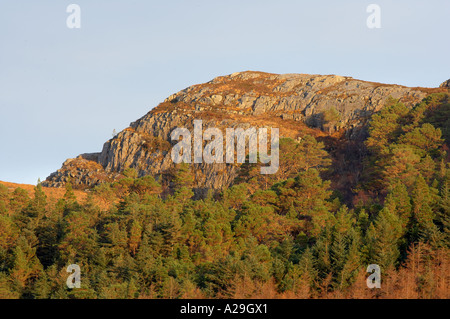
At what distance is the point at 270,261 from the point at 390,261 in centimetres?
996

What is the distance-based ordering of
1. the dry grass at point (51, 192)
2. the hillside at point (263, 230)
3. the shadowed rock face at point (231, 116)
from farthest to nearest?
1. the shadowed rock face at point (231, 116)
2. the dry grass at point (51, 192)
3. the hillside at point (263, 230)

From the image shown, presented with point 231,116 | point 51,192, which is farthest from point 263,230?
point 231,116

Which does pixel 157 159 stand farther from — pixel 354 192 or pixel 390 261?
pixel 390 261

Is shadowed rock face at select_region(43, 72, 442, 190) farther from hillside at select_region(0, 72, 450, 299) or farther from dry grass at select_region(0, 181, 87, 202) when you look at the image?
dry grass at select_region(0, 181, 87, 202)

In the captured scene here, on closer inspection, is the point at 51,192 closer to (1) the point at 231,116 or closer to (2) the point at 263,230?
(2) the point at 263,230

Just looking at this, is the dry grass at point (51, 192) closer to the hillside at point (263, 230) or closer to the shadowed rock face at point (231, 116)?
the hillside at point (263, 230)

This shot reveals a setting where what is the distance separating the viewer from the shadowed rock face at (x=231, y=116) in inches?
3428

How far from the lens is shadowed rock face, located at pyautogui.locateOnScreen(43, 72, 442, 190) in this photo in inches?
3428

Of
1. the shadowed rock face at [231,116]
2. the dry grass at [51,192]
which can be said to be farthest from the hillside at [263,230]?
the shadowed rock face at [231,116]

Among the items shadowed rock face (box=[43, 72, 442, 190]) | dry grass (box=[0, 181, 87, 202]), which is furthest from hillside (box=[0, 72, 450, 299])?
shadowed rock face (box=[43, 72, 442, 190])

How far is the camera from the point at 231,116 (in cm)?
9681

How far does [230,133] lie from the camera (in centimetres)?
8769
